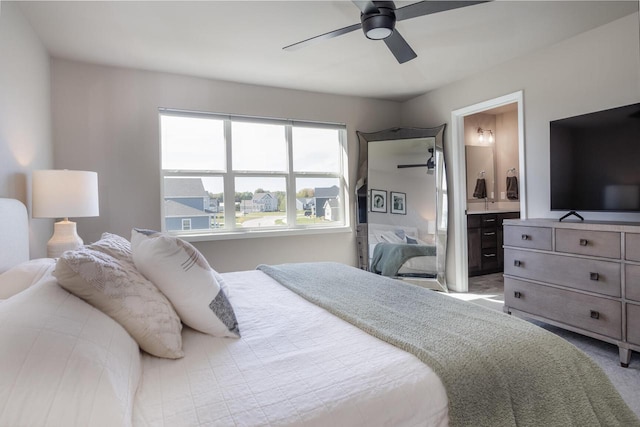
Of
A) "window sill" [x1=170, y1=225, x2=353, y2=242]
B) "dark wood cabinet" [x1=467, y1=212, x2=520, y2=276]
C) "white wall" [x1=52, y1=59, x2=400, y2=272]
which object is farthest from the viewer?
→ "dark wood cabinet" [x1=467, y1=212, x2=520, y2=276]

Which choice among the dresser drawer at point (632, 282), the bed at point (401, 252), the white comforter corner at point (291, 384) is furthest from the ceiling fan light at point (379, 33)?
the bed at point (401, 252)

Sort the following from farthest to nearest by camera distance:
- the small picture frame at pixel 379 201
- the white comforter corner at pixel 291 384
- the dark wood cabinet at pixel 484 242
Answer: the dark wood cabinet at pixel 484 242 → the small picture frame at pixel 379 201 → the white comforter corner at pixel 291 384

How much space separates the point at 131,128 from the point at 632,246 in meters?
4.17

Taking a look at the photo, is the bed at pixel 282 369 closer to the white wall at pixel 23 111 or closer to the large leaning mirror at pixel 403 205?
the white wall at pixel 23 111

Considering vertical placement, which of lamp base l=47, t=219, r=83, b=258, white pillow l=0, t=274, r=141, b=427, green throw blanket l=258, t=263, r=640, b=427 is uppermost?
lamp base l=47, t=219, r=83, b=258

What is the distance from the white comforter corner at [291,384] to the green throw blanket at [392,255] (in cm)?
319

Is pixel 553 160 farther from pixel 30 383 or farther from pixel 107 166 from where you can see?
pixel 107 166

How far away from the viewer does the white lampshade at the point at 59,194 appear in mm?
2301

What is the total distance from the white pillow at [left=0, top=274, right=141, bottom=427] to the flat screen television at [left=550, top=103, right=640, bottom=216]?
3130 mm

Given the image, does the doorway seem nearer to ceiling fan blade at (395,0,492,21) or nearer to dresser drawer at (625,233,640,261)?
dresser drawer at (625,233,640,261)

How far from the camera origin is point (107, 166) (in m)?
3.44

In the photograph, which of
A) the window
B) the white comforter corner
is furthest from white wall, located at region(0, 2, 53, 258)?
the white comforter corner

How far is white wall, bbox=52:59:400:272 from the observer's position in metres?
3.30

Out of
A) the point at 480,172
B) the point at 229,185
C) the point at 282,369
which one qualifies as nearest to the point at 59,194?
the point at 229,185
